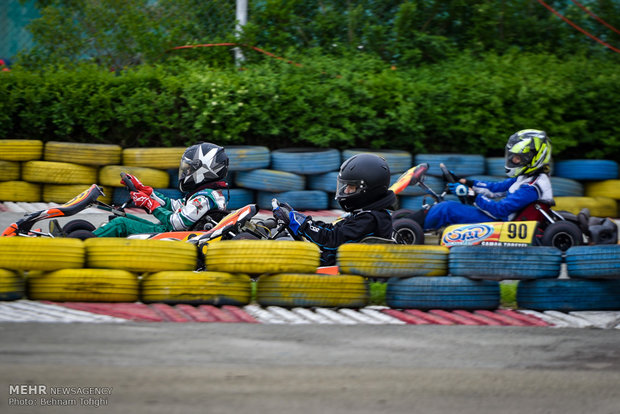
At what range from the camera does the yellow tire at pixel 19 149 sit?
29.6 ft

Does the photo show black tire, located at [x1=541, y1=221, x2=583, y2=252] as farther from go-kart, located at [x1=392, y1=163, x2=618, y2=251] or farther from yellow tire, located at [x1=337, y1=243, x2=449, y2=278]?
yellow tire, located at [x1=337, y1=243, x2=449, y2=278]

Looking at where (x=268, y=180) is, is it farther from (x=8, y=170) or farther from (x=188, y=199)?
(x=8, y=170)

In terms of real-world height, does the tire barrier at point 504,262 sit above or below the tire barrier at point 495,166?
below

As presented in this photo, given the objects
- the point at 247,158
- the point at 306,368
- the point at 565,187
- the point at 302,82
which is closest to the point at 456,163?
the point at 565,187

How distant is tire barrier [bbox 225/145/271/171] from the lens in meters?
9.21

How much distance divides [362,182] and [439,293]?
1078 mm

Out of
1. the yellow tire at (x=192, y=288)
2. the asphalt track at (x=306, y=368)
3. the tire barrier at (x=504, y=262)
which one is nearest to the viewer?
the asphalt track at (x=306, y=368)

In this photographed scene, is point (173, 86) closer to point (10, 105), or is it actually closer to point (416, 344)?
point (10, 105)

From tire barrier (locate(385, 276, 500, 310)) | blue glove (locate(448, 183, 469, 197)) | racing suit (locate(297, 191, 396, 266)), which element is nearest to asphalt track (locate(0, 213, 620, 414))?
tire barrier (locate(385, 276, 500, 310))

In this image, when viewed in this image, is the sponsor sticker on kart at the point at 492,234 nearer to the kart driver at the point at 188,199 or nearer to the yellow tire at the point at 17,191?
the kart driver at the point at 188,199

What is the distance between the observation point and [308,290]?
512cm

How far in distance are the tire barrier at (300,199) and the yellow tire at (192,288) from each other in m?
4.20

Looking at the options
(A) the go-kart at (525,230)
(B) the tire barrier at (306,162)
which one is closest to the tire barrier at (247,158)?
(B) the tire barrier at (306,162)

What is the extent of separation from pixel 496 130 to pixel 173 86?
3946 millimetres
